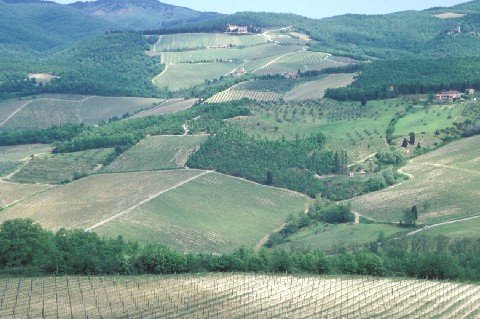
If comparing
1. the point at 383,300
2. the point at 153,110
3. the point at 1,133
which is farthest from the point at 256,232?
the point at 153,110

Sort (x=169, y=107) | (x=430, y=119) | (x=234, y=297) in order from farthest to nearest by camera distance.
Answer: (x=169, y=107), (x=430, y=119), (x=234, y=297)

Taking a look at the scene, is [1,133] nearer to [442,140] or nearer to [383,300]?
[442,140]

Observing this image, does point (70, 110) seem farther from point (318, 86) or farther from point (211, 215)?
point (211, 215)

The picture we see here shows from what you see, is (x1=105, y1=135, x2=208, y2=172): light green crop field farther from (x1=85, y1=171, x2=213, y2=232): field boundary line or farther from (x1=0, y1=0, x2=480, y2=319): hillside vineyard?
(x1=85, y1=171, x2=213, y2=232): field boundary line

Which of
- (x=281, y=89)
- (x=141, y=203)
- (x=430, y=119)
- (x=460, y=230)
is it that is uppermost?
(x=430, y=119)

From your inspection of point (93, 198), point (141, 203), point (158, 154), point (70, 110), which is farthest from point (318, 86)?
point (141, 203)
